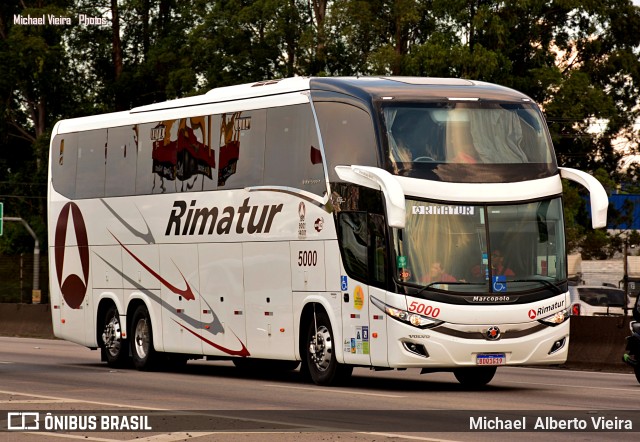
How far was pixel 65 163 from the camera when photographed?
2769 centimetres

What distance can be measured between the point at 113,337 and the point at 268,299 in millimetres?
5004

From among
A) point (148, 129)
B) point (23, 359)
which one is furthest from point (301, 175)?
point (23, 359)

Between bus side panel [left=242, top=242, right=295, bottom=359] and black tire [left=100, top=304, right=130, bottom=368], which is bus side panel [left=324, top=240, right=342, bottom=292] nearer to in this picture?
bus side panel [left=242, top=242, right=295, bottom=359]

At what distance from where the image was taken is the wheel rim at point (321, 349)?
2055 cm

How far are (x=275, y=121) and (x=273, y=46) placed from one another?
36640 mm

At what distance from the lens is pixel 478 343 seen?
62.3 ft

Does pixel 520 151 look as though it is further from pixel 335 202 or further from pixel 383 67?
pixel 383 67

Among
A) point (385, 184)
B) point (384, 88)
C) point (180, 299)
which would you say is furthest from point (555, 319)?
point (180, 299)

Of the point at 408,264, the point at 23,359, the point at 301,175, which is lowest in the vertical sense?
the point at 23,359

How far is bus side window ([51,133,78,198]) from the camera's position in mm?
27344

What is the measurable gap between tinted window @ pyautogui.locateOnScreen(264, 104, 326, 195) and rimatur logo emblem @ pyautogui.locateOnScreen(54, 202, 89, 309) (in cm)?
634

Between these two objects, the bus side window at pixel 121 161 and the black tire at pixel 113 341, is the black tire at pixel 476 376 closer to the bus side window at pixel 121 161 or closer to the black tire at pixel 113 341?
the black tire at pixel 113 341

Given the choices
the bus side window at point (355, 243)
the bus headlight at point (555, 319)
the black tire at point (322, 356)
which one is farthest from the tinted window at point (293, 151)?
the bus headlight at point (555, 319)

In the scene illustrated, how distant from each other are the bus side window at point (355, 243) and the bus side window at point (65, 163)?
870cm
